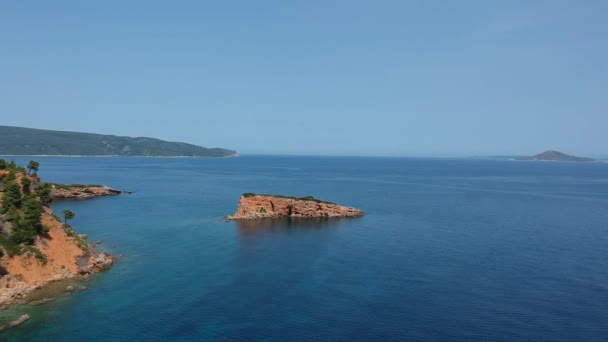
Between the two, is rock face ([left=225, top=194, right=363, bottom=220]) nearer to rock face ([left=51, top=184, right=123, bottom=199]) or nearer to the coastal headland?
the coastal headland

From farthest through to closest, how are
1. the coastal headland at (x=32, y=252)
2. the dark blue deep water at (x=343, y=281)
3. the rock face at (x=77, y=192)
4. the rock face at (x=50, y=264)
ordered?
1. the rock face at (x=77, y=192)
2. the coastal headland at (x=32, y=252)
3. the rock face at (x=50, y=264)
4. the dark blue deep water at (x=343, y=281)

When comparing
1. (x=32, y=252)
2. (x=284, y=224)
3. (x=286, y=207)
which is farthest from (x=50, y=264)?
(x=286, y=207)

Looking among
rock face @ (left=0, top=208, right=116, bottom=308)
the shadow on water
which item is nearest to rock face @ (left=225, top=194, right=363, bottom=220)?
the shadow on water

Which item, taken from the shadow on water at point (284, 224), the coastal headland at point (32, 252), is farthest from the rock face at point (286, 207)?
the coastal headland at point (32, 252)

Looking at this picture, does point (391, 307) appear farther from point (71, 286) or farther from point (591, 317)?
point (71, 286)

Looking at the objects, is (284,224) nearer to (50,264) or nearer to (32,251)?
(50,264)

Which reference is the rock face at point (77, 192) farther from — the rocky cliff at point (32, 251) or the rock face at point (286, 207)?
the rocky cliff at point (32, 251)
